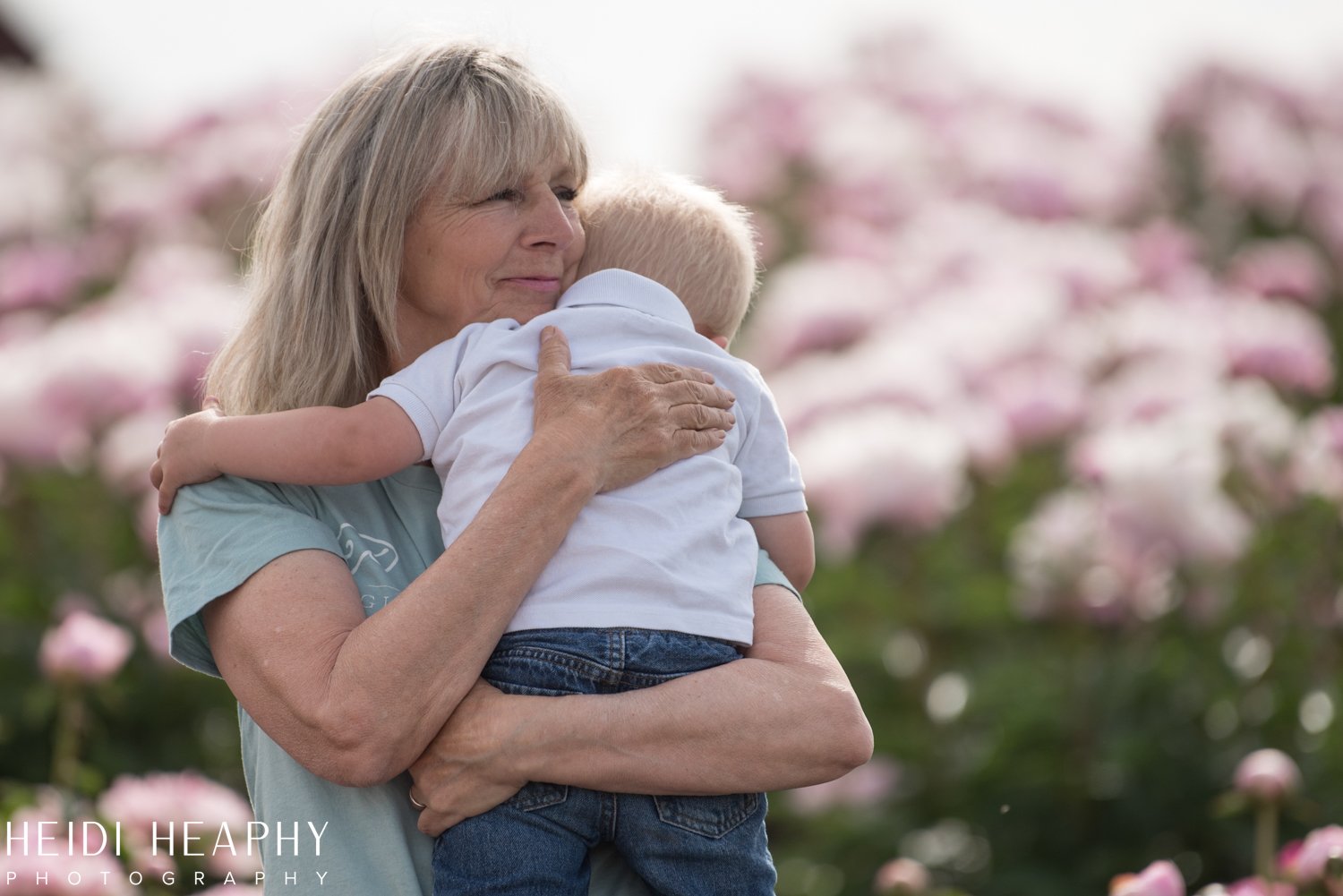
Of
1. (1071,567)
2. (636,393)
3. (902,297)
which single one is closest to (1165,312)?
(902,297)

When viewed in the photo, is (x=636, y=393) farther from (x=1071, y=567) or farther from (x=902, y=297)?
(x=902, y=297)

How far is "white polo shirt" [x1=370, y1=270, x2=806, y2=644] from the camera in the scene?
1.67 metres

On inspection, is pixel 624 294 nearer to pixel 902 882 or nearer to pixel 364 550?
pixel 364 550

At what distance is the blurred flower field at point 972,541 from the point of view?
11.1 ft

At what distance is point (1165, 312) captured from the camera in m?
4.20

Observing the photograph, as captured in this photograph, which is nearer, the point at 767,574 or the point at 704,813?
the point at 704,813

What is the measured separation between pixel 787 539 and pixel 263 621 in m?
0.62

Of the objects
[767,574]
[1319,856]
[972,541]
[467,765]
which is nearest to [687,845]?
[467,765]

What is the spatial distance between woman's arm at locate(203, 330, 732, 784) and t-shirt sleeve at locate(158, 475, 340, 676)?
0.02 metres

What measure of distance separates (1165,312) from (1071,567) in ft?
3.32

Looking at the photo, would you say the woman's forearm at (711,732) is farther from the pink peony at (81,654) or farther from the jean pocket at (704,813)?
the pink peony at (81,654)

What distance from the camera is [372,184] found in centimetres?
183

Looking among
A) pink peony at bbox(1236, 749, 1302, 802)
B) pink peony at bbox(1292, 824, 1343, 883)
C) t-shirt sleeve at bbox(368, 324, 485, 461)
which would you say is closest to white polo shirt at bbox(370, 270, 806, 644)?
t-shirt sleeve at bbox(368, 324, 485, 461)

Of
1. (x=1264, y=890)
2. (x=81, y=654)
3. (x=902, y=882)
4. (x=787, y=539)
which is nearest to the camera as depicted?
(x=787, y=539)
